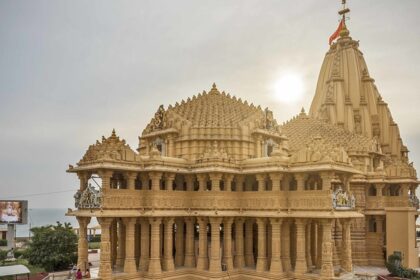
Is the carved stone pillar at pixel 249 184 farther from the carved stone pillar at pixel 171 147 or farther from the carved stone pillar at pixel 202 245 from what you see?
the carved stone pillar at pixel 171 147

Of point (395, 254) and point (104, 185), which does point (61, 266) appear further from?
point (395, 254)

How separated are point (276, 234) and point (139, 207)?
7.86 metres

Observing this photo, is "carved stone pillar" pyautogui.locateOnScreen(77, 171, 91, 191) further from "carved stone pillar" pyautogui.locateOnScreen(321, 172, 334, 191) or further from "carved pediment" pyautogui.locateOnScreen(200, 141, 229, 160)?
"carved stone pillar" pyautogui.locateOnScreen(321, 172, 334, 191)

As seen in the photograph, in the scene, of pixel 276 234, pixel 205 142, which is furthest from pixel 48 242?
pixel 276 234

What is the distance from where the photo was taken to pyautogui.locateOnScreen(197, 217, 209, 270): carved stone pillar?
27052 mm

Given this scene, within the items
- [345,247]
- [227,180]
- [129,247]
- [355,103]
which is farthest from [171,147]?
[355,103]

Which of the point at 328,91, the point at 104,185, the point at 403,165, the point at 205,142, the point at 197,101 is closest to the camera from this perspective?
the point at 104,185

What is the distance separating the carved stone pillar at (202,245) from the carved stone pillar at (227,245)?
1.13m

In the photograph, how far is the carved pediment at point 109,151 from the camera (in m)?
24.6

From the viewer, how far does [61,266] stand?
32.4 m

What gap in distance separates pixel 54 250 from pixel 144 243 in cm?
954

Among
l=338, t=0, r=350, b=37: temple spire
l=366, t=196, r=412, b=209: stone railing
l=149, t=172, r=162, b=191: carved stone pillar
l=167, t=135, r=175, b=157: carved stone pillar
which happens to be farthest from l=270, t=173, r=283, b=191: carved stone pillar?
l=338, t=0, r=350, b=37: temple spire

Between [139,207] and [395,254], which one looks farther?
[395,254]

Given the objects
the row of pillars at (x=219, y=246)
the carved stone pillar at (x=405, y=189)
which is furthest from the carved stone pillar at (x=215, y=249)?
the carved stone pillar at (x=405, y=189)
